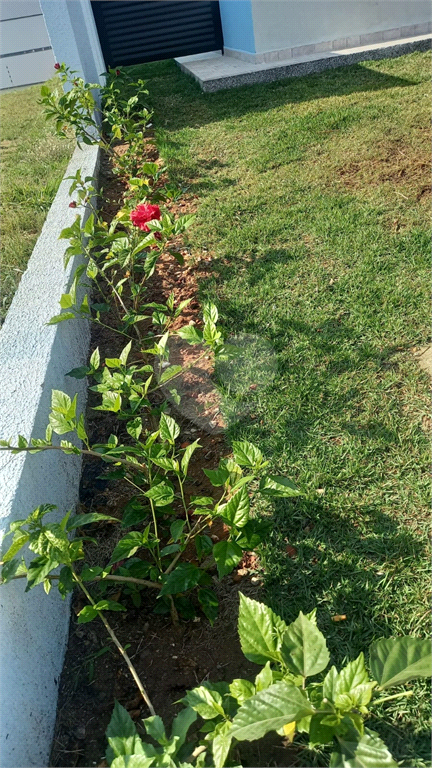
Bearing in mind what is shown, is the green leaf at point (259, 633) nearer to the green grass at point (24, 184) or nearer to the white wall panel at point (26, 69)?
the green grass at point (24, 184)

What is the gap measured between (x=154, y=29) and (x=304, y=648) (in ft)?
32.6

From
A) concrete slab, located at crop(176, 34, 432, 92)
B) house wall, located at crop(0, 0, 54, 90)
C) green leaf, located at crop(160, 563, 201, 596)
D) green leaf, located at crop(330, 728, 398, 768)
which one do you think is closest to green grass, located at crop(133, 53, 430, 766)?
green leaf, located at crop(160, 563, 201, 596)

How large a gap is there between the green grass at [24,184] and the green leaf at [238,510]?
2.07 metres

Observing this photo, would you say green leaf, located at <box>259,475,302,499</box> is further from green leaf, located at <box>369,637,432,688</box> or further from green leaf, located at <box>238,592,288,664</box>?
green leaf, located at <box>369,637,432,688</box>

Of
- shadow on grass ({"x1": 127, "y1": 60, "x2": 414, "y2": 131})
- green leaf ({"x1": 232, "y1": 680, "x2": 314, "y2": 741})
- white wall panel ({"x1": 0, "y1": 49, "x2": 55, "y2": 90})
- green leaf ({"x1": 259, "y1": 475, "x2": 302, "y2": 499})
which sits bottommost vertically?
white wall panel ({"x1": 0, "y1": 49, "x2": 55, "y2": 90})

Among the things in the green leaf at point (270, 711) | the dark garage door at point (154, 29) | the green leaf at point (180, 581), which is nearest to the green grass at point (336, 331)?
the green leaf at point (180, 581)

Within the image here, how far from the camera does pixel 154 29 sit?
9133 mm

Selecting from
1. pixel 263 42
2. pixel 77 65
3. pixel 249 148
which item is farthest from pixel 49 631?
pixel 263 42

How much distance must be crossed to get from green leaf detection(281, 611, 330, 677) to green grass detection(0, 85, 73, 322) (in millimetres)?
2416

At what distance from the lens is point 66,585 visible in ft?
4.87

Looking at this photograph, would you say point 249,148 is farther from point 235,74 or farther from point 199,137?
point 235,74

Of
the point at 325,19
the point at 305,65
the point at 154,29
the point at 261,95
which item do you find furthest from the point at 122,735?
the point at 154,29

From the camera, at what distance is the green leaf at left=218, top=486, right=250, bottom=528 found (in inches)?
57.0

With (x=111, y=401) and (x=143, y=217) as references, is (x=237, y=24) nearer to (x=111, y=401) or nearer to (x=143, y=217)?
(x=143, y=217)
